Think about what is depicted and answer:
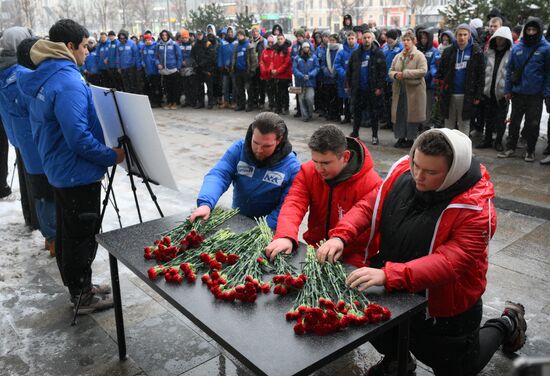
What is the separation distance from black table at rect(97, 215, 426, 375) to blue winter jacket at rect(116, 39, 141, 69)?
13.3 m

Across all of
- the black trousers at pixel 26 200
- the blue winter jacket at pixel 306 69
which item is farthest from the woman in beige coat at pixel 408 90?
the black trousers at pixel 26 200

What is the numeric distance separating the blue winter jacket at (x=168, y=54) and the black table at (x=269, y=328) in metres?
12.4

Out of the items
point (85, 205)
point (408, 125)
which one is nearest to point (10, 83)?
point (85, 205)

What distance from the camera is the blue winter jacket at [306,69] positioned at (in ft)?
38.1

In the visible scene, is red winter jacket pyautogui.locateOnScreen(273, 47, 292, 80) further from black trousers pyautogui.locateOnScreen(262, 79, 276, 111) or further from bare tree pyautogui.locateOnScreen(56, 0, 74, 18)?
bare tree pyautogui.locateOnScreen(56, 0, 74, 18)

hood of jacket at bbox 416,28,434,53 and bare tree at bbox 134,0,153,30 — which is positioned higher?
bare tree at bbox 134,0,153,30

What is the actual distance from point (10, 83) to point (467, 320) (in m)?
4.29

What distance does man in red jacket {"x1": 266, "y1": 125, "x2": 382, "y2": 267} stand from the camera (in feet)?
9.47

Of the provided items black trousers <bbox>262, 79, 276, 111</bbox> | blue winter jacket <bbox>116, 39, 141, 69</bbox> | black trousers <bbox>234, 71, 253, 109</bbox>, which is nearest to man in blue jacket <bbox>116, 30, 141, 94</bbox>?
blue winter jacket <bbox>116, 39, 141, 69</bbox>

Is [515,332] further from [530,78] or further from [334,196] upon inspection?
[530,78]

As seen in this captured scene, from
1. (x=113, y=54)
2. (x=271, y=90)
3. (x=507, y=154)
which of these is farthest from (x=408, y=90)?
(x=113, y=54)

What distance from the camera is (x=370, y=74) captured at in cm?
924

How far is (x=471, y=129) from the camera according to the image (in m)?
9.59

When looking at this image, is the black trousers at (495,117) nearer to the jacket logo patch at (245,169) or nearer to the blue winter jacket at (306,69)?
the blue winter jacket at (306,69)
